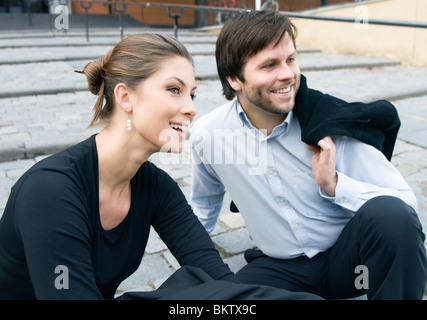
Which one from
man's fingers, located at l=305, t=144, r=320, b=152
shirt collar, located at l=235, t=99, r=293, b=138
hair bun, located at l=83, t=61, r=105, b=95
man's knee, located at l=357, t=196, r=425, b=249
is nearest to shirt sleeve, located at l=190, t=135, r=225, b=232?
shirt collar, located at l=235, t=99, r=293, b=138

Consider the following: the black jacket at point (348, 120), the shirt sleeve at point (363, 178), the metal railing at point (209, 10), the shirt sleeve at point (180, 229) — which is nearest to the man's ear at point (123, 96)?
the shirt sleeve at point (180, 229)

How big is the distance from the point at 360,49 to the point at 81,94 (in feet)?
25.9

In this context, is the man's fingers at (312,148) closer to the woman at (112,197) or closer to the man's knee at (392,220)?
the man's knee at (392,220)

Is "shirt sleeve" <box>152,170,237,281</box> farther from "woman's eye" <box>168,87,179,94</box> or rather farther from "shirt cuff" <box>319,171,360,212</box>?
"shirt cuff" <box>319,171,360,212</box>

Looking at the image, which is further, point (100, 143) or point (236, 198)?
point (236, 198)

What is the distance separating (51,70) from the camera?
27.3 feet

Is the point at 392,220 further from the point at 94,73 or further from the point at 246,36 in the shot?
the point at 94,73

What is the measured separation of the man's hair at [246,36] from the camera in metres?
2.23

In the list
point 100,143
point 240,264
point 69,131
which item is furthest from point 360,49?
point 100,143

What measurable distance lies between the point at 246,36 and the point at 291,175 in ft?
2.39

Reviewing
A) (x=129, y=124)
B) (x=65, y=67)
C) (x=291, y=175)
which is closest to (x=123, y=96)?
(x=129, y=124)

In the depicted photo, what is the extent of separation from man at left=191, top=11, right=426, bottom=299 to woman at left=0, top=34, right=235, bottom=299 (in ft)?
1.49

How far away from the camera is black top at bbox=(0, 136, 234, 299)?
1.48 m
